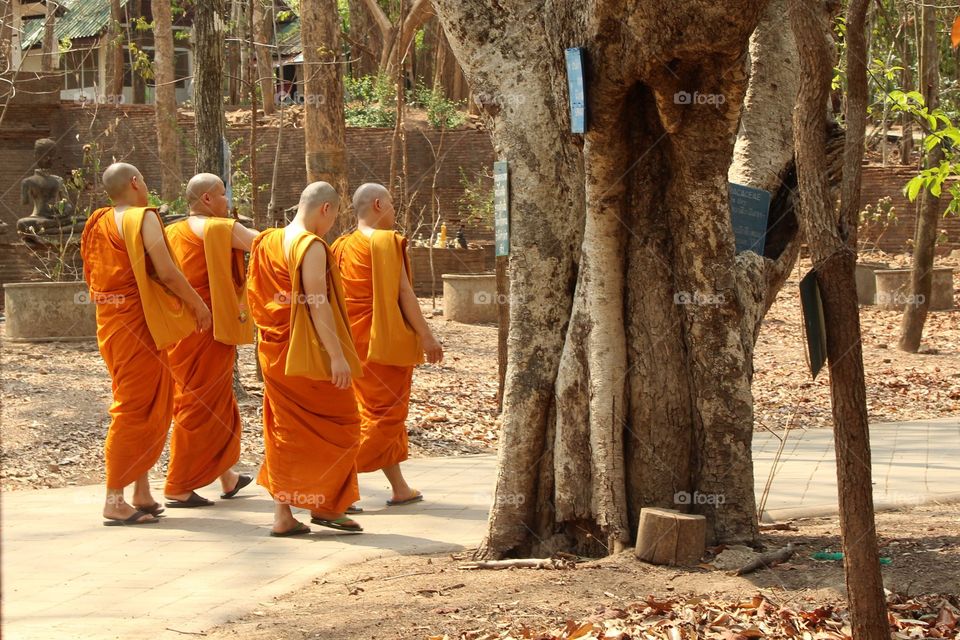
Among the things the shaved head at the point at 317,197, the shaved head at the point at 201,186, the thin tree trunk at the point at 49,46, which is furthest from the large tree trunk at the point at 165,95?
the shaved head at the point at 317,197

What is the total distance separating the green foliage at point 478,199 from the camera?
2478 cm

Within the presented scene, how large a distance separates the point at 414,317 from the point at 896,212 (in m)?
22.7

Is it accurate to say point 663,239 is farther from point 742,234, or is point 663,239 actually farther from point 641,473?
point 641,473

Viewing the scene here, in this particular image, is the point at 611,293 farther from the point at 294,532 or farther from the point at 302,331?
the point at 294,532

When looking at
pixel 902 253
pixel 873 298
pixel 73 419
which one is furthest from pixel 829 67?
pixel 902 253

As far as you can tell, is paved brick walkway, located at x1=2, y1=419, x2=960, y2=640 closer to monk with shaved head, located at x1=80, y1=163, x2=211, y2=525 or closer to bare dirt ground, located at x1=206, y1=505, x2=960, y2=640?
bare dirt ground, located at x1=206, y1=505, x2=960, y2=640

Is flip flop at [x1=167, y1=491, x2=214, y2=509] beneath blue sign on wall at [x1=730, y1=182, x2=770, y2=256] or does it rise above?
beneath

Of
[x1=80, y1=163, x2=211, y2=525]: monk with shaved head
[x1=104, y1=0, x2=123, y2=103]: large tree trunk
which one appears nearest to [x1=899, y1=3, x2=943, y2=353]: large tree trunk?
[x1=80, y1=163, x2=211, y2=525]: monk with shaved head

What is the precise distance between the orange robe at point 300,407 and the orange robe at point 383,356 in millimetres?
674

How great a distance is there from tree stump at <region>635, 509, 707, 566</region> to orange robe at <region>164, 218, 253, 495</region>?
10.6ft

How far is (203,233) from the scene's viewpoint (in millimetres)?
7547

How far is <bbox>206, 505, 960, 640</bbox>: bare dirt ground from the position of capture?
429 cm

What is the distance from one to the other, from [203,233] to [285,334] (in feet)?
4.40

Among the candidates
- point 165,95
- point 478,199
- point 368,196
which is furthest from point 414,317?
point 165,95
